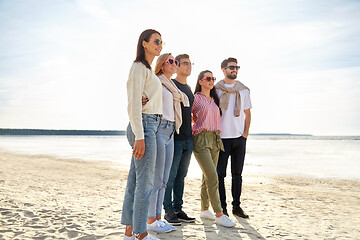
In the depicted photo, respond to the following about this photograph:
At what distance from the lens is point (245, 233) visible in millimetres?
3719

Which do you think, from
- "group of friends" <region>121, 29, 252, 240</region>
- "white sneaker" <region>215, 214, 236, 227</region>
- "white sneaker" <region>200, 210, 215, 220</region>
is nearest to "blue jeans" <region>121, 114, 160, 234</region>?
"group of friends" <region>121, 29, 252, 240</region>

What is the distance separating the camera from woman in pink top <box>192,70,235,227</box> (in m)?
3.95

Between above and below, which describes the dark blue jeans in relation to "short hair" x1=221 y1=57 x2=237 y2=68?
below

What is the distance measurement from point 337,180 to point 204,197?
664cm

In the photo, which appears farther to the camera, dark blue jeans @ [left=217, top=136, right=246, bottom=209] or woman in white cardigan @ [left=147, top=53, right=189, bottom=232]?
dark blue jeans @ [left=217, top=136, right=246, bottom=209]

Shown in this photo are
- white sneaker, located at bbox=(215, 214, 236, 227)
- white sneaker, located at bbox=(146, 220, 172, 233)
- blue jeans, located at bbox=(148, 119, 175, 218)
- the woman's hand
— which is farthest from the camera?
white sneaker, located at bbox=(215, 214, 236, 227)

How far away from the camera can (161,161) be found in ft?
10.5

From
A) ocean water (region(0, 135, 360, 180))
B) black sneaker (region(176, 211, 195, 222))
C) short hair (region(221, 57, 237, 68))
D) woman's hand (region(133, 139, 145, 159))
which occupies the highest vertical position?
short hair (region(221, 57, 237, 68))

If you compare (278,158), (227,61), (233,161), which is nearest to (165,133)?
(233,161)

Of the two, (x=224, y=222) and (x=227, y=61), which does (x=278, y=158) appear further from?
(x=224, y=222)

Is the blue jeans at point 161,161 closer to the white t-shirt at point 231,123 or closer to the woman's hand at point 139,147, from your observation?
the woman's hand at point 139,147

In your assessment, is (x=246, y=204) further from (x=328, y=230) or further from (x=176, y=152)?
(x=176, y=152)

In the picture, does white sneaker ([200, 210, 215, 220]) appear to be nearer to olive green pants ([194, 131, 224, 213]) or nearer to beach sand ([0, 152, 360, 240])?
beach sand ([0, 152, 360, 240])

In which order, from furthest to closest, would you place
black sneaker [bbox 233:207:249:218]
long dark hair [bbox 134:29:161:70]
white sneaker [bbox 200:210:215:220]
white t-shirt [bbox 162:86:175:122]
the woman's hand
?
black sneaker [bbox 233:207:249:218] < white sneaker [bbox 200:210:215:220] < white t-shirt [bbox 162:86:175:122] < long dark hair [bbox 134:29:161:70] < the woman's hand
